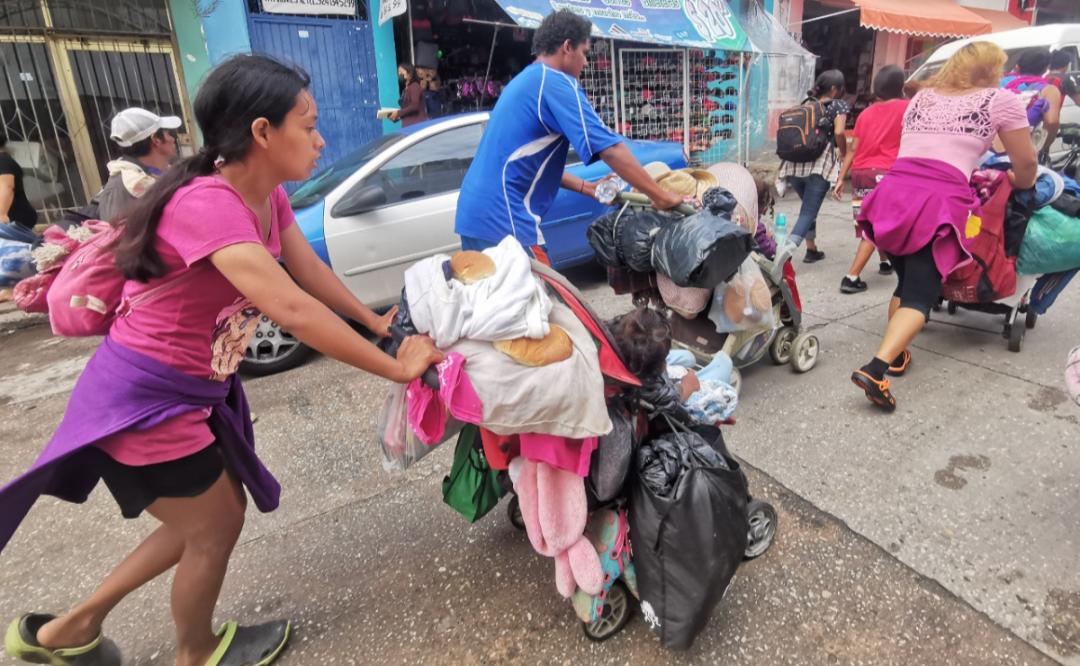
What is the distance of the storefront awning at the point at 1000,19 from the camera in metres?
14.0

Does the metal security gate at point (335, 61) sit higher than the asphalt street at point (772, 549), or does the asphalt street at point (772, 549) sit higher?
the metal security gate at point (335, 61)

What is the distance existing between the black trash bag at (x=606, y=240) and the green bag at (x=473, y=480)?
4.89 feet

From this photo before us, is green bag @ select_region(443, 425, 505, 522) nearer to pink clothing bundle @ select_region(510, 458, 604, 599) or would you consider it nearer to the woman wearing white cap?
pink clothing bundle @ select_region(510, 458, 604, 599)

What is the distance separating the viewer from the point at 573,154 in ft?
17.8

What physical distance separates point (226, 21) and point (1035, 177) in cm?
764

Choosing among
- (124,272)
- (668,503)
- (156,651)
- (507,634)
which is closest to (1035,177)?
(668,503)

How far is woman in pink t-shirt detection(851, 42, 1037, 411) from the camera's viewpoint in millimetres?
3172

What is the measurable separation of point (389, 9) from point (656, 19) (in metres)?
3.49

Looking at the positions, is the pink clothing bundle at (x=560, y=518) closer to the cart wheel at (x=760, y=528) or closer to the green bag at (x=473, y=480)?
the green bag at (x=473, y=480)

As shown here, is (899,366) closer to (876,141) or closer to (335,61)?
(876,141)

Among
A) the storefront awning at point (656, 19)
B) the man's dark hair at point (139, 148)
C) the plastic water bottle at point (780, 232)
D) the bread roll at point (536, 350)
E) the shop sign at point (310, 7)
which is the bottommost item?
the plastic water bottle at point (780, 232)

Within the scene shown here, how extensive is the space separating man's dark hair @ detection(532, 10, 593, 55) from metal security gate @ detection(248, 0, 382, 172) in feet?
18.1

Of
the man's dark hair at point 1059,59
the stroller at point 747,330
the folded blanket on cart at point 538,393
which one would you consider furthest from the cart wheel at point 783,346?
the man's dark hair at point 1059,59

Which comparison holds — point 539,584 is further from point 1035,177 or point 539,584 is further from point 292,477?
point 1035,177
